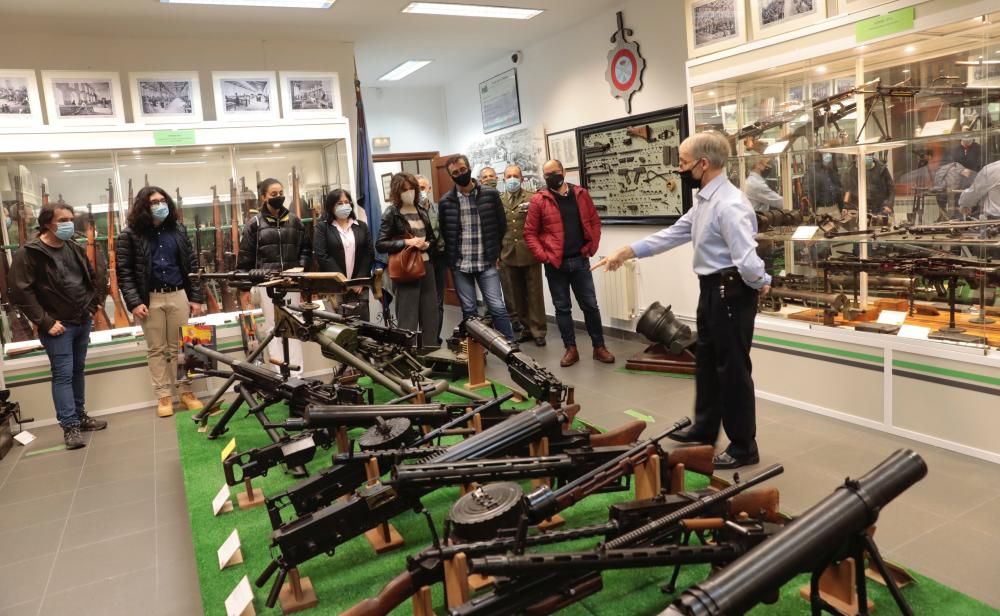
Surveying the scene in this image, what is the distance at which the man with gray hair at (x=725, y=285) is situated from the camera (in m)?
3.20

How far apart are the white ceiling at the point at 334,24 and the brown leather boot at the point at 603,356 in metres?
3.08

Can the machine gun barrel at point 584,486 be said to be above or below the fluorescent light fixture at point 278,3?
below

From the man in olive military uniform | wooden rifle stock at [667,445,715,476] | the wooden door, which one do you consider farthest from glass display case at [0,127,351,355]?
wooden rifle stock at [667,445,715,476]

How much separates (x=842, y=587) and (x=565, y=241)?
12.9 feet

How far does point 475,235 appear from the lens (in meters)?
5.91

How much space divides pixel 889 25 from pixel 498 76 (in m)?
5.46

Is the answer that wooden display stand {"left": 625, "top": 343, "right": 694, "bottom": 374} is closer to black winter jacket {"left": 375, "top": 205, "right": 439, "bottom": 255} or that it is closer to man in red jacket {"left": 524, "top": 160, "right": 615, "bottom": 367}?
man in red jacket {"left": 524, "top": 160, "right": 615, "bottom": 367}

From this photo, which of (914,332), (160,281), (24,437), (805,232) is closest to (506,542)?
(914,332)

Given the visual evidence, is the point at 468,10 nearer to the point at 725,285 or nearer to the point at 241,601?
the point at 725,285

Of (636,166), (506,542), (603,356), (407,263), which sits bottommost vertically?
(603,356)

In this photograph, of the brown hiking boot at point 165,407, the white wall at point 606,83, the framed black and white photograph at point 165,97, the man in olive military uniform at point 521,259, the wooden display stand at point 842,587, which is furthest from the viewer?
the man in olive military uniform at point 521,259

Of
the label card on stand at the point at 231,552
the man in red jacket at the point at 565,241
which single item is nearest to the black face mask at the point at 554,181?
the man in red jacket at the point at 565,241

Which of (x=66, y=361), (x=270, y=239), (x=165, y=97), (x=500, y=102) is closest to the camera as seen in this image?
(x=66, y=361)

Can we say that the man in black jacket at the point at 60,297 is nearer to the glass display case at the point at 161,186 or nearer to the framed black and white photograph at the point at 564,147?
the glass display case at the point at 161,186
